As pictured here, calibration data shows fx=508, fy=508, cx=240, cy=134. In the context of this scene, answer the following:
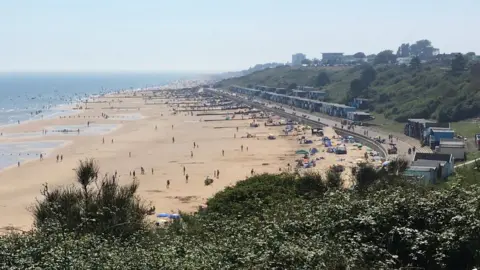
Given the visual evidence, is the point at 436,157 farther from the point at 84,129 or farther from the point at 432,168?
the point at 84,129

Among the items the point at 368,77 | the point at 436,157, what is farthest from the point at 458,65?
the point at 436,157

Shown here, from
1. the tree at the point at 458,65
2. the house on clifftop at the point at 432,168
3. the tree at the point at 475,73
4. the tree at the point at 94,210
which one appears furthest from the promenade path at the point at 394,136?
the tree at the point at 94,210

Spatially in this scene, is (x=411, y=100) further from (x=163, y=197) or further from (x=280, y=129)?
(x=163, y=197)

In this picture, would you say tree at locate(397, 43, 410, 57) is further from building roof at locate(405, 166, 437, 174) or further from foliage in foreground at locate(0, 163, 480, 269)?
foliage in foreground at locate(0, 163, 480, 269)

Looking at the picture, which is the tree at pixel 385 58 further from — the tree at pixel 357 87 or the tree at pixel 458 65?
the tree at pixel 458 65

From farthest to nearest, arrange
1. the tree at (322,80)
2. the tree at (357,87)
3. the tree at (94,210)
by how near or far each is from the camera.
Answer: the tree at (322,80) → the tree at (357,87) → the tree at (94,210)

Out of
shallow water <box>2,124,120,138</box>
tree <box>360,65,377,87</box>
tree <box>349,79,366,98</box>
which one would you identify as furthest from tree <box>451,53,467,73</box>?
shallow water <box>2,124,120,138</box>

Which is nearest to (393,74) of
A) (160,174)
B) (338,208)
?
(160,174)
